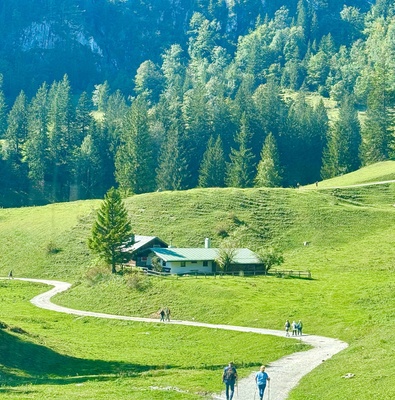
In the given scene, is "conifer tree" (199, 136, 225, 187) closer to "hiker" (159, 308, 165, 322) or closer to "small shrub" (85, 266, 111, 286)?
"small shrub" (85, 266, 111, 286)

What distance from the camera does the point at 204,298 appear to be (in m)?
75.8

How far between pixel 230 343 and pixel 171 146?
115 m

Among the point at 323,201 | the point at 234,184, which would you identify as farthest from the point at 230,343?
the point at 234,184

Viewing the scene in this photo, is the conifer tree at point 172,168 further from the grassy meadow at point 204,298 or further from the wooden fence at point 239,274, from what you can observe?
the wooden fence at point 239,274

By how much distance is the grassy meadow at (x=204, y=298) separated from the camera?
4050 centimetres

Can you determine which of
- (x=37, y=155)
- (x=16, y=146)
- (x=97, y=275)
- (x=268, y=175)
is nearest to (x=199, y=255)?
(x=97, y=275)

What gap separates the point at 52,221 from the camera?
127375 mm

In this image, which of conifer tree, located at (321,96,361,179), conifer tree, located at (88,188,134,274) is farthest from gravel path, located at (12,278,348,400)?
conifer tree, located at (321,96,361,179)

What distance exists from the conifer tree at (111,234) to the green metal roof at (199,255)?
4620mm

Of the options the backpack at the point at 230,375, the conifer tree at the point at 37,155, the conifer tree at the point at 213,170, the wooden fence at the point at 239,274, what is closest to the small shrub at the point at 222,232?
the wooden fence at the point at 239,274

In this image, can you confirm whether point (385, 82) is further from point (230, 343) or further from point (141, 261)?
point (230, 343)

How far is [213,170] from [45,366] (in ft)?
387

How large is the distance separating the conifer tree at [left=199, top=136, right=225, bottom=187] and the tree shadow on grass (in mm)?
112037

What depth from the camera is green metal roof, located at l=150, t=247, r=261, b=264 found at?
306ft
